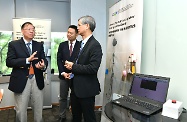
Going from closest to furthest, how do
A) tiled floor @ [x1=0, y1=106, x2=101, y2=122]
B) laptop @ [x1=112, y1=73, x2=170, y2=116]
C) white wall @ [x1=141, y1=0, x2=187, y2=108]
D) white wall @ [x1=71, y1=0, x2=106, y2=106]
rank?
laptop @ [x1=112, y1=73, x2=170, y2=116]
white wall @ [x1=141, y1=0, x2=187, y2=108]
tiled floor @ [x1=0, y1=106, x2=101, y2=122]
white wall @ [x1=71, y1=0, x2=106, y2=106]

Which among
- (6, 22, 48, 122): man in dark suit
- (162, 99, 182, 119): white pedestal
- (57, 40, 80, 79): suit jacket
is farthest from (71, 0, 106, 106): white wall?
(162, 99, 182, 119): white pedestal

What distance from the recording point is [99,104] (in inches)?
154

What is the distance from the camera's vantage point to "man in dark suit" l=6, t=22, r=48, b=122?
212 cm

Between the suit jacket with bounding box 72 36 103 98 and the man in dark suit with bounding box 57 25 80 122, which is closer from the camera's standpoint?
the suit jacket with bounding box 72 36 103 98

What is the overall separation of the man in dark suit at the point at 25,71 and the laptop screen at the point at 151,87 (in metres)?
1.18

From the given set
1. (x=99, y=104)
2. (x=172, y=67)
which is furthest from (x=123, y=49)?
(x=99, y=104)

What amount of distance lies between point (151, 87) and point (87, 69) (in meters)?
0.62

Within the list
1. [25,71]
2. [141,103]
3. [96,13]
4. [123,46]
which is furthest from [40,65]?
[96,13]

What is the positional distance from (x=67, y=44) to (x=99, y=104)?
5.54 feet

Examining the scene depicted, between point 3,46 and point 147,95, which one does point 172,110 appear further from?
point 3,46

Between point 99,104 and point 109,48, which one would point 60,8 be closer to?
point 109,48

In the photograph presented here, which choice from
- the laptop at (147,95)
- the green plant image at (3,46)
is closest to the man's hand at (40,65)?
the laptop at (147,95)

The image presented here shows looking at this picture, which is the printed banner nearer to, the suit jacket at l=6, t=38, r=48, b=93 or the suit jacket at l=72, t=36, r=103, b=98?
the suit jacket at l=72, t=36, r=103, b=98

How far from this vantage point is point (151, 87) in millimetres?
1576
